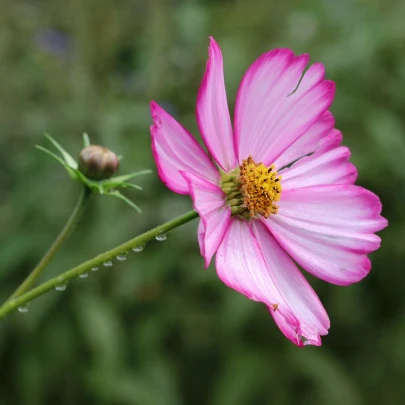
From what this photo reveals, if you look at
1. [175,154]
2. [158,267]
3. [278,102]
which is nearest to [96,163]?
[175,154]

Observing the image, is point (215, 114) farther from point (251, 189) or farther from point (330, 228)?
point (330, 228)

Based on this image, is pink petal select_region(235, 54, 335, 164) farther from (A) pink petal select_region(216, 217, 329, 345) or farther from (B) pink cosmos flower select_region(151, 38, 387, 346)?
Result: (A) pink petal select_region(216, 217, 329, 345)

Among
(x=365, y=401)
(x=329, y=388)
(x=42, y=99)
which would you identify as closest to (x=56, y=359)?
(x=329, y=388)

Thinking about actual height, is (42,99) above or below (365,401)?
above

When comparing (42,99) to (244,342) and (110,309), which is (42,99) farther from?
(244,342)

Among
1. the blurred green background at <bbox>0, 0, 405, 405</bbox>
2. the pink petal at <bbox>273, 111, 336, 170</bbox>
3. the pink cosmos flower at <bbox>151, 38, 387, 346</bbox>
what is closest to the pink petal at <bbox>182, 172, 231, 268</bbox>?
the pink cosmos flower at <bbox>151, 38, 387, 346</bbox>

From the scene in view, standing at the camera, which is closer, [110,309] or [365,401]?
[110,309]
